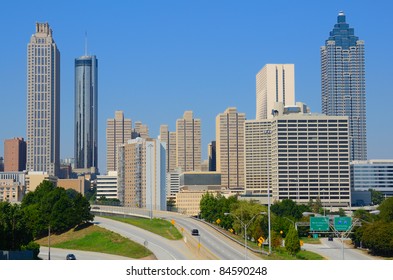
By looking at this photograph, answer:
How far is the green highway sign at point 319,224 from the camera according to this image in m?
77.1

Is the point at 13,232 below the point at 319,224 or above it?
above

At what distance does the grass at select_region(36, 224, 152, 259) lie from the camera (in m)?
63.9

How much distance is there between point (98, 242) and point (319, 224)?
2393 cm

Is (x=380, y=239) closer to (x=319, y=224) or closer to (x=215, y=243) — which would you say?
(x=319, y=224)

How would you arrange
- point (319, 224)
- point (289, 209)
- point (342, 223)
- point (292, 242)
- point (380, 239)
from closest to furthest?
point (292, 242) < point (342, 223) < point (319, 224) < point (380, 239) < point (289, 209)

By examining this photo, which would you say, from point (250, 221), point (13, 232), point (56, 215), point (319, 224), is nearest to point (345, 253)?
point (319, 224)

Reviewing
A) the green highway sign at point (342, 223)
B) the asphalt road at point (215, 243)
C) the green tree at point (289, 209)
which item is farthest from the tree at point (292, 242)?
the green tree at point (289, 209)

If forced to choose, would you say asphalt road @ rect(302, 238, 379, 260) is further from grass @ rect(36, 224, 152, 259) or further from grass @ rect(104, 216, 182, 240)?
grass @ rect(36, 224, 152, 259)

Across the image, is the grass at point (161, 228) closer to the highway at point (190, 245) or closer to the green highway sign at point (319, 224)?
the highway at point (190, 245)

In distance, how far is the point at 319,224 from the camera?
77750 millimetres

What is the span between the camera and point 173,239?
72875mm

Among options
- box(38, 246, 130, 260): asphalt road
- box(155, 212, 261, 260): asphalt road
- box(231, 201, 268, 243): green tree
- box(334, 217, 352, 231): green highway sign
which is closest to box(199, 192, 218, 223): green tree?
box(231, 201, 268, 243): green tree
